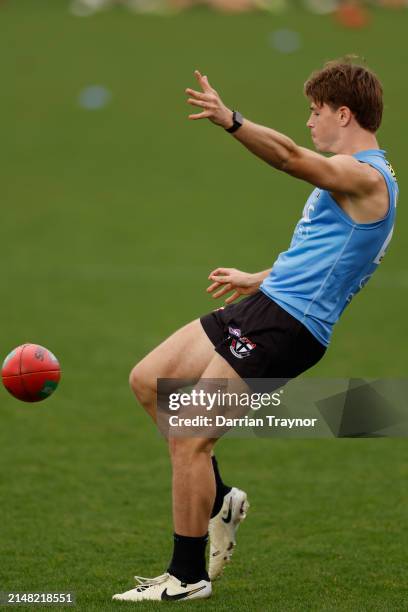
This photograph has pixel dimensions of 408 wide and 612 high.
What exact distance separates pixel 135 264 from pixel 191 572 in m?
13.0

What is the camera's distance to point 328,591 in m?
6.39

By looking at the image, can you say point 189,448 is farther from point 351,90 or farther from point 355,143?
point 351,90

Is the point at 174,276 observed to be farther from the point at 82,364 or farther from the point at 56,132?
the point at 56,132

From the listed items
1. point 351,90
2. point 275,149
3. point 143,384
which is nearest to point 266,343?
point 143,384

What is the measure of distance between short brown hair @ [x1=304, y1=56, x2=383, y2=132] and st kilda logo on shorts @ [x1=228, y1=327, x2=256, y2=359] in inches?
50.2

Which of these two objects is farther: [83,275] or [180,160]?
[180,160]

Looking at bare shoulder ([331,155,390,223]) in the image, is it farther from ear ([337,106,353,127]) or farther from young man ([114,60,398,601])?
ear ([337,106,353,127])

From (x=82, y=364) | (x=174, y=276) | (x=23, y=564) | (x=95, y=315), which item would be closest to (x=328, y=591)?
(x=23, y=564)

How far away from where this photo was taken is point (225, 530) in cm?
656

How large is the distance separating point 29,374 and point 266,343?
147 centimetres

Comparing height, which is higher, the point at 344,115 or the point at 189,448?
the point at 344,115

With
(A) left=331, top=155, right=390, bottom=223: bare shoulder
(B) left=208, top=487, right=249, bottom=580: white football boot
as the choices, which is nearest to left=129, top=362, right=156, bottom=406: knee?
(B) left=208, top=487, right=249, bottom=580: white football boot

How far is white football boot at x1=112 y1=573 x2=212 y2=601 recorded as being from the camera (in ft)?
20.2

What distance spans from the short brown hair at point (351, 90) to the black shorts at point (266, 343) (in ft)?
3.52
